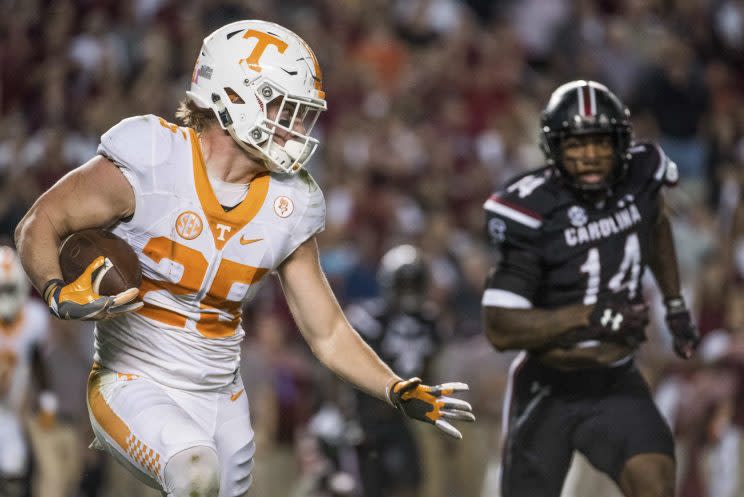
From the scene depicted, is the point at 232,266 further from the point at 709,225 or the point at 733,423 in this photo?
the point at 709,225

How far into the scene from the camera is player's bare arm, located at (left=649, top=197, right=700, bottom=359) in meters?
5.30

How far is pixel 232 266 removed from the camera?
4.16m

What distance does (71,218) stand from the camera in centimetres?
392

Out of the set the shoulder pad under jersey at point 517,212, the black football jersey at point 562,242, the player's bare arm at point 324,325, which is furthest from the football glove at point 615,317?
the player's bare arm at point 324,325

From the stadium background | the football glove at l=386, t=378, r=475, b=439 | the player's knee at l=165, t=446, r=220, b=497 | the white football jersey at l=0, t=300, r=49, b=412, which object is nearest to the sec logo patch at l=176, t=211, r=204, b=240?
the player's knee at l=165, t=446, r=220, b=497

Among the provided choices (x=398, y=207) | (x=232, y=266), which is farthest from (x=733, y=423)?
(x=232, y=266)

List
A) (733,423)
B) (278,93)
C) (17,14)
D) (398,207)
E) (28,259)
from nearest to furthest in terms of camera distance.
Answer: (28,259), (278,93), (733,423), (398,207), (17,14)

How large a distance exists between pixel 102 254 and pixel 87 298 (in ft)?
0.79

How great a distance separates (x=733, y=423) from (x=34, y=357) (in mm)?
4116

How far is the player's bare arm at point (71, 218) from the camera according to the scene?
147 inches

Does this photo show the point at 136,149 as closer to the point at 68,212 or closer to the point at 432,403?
the point at 68,212

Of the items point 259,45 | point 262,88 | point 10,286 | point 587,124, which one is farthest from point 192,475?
point 10,286

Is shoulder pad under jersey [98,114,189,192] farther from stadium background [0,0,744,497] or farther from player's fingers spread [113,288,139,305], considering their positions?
stadium background [0,0,744,497]

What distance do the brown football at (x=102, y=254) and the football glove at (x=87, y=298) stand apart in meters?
0.07
